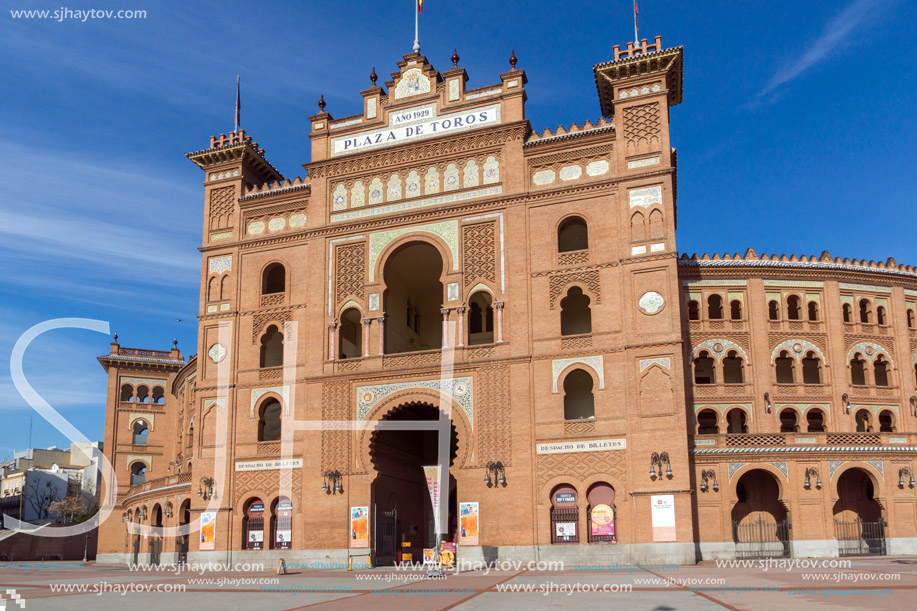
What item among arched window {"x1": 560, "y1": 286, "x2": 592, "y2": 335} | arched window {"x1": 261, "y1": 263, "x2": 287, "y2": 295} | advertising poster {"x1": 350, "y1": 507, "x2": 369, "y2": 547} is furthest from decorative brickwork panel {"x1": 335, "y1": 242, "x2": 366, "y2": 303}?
advertising poster {"x1": 350, "y1": 507, "x2": 369, "y2": 547}

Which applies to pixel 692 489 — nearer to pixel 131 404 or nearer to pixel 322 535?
pixel 322 535

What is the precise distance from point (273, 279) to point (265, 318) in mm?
4491

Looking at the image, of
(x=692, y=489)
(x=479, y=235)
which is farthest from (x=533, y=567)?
(x=479, y=235)

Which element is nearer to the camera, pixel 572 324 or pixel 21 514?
pixel 572 324

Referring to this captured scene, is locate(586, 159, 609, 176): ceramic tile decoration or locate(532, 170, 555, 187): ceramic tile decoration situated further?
locate(532, 170, 555, 187): ceramic tile decoration

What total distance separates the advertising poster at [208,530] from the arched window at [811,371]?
29.4 meters

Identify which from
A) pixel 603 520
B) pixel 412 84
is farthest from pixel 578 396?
pixel 412 84

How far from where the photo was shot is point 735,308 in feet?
137

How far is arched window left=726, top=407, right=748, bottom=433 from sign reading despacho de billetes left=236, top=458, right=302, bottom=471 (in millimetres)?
21046

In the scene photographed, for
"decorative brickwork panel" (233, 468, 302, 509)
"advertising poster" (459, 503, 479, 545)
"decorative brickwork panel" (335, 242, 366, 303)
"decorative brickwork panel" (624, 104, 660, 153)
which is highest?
"decorative brickwork panel" (624, 104, 660, 153)

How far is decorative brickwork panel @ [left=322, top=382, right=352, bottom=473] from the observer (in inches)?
1403

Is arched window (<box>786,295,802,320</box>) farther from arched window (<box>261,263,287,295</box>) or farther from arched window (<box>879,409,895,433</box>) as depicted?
arched window (<box>261,263,287,295</box>)

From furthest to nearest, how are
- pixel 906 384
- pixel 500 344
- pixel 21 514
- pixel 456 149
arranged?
1. pixel 21 514
2. pixel 906 384
3. pixel 456 149
4. pixel 500 344

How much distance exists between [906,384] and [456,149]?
25.5 m
